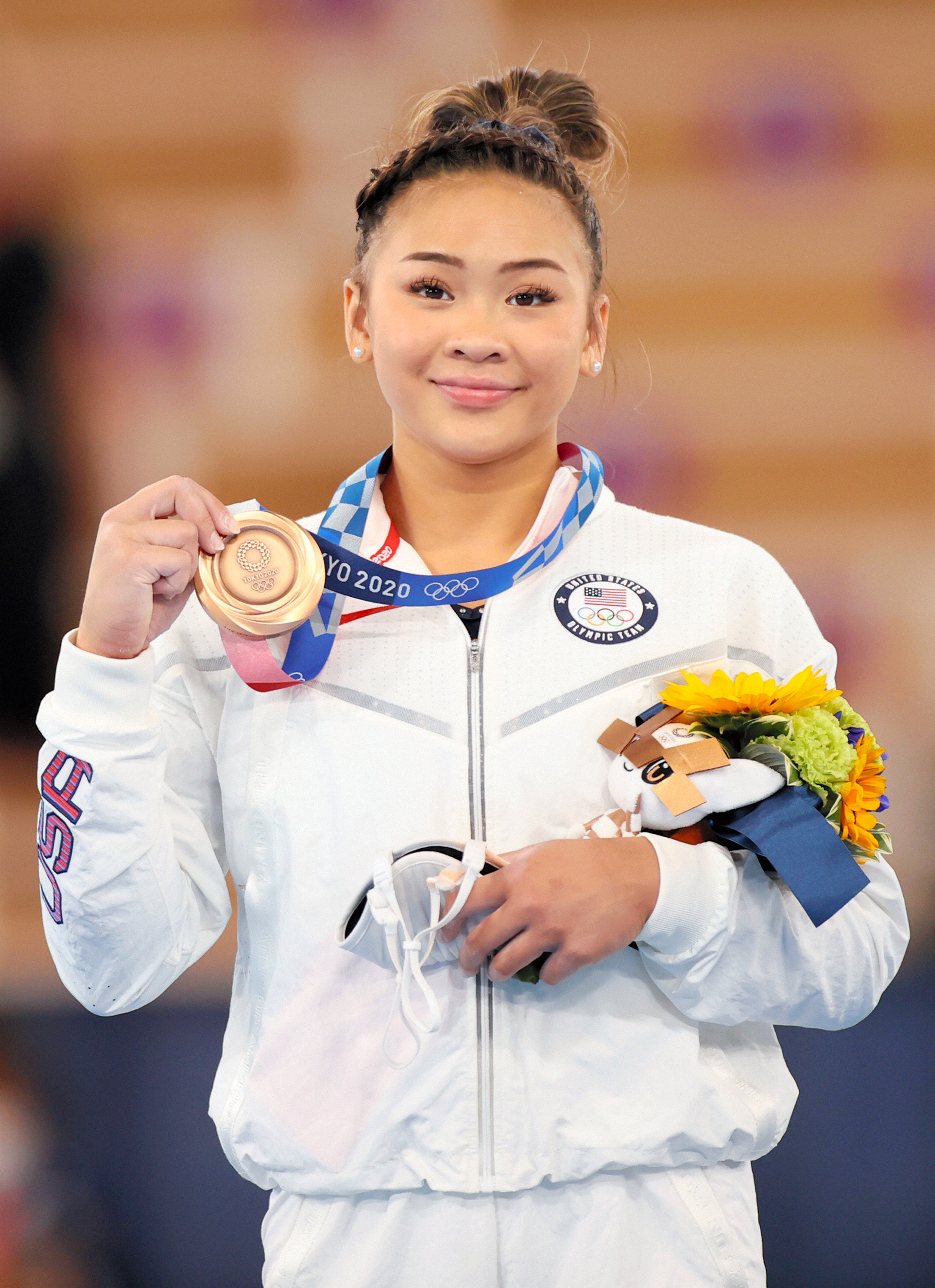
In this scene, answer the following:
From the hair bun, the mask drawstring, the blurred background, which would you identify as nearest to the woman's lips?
the hair bun

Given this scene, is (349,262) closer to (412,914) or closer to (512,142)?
(512,142)

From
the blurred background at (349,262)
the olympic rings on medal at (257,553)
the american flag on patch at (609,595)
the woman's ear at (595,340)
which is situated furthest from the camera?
the blurred background at (349,262)

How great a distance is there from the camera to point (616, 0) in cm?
236

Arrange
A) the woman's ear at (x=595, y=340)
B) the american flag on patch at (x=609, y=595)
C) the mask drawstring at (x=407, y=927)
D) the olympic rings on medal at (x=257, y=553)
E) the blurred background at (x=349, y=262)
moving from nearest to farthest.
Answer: the mask drawstring at (x=407, y=927)
the olympic rings on medal at (x=257, y=553)
the american flag on patch at (x=609, y=595)
the woman's ear at (x=595, y=340)
the blurred background at (x=349, y=262)

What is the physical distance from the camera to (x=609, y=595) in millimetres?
1328

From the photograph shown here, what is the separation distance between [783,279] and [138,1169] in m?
2.03

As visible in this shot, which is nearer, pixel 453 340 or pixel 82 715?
pixel 82 715

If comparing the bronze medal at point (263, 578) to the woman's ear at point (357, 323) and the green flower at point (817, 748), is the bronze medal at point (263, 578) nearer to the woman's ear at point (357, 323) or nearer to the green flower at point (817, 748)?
the woman's ear at point (357, 323)

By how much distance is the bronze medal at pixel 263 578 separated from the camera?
1177 mm

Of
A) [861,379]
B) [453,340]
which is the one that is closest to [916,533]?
[861,379]

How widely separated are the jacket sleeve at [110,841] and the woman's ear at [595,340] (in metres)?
0.62

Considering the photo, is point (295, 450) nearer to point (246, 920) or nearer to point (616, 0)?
point (616, 0)

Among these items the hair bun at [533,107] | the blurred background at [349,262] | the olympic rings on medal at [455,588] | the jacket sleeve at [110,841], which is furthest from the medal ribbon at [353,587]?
the blurred background at [349,262]

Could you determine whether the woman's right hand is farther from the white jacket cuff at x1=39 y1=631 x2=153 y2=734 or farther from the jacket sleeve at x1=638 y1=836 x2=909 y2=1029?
the jacket sleeve at x1=638 y1=836 x2=909 y2=1029
